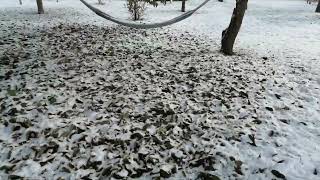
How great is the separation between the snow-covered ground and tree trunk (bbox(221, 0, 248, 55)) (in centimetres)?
45

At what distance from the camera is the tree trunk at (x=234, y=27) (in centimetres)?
836

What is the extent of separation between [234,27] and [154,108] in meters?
4.20

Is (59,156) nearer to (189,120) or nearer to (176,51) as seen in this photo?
(189,120)

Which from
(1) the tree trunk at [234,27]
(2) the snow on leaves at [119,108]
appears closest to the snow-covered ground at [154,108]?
(2) the snow on leaves at [119,108]

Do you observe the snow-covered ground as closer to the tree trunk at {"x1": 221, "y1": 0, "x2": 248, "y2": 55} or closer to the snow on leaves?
the snow on leaves

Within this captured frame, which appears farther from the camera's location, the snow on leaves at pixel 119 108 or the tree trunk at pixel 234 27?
the tree trunk at pixel 234 27

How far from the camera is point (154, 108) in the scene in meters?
5.85

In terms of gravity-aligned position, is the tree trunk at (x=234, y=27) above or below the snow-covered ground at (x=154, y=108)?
above

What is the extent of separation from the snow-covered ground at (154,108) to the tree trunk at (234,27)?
1.47 feet

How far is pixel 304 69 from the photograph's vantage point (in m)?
7.69

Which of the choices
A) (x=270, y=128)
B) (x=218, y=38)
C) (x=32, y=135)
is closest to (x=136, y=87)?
(x=32, y=135)

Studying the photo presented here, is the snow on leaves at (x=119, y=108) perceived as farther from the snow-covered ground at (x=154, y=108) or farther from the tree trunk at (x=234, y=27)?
the tree trunk at (x=234, y=27)

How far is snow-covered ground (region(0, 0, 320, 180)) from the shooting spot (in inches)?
175

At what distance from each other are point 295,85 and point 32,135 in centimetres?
547
